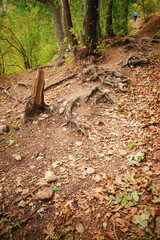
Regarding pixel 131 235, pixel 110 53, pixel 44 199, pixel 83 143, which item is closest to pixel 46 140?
pixel 83 143

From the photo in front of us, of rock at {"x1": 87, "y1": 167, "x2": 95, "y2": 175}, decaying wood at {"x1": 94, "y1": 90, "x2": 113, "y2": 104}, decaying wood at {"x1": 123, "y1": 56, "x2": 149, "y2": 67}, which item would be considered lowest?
rock at {"x1": 87, "y1": 167, "x2": 95, "y2": 175}

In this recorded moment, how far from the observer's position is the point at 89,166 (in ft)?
8.55

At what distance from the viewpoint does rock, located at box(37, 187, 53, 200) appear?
6.72 feet

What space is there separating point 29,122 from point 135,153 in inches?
130

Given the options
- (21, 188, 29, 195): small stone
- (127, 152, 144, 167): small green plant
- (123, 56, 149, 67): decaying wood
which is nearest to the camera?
(21, 188, 29, 195): small stone

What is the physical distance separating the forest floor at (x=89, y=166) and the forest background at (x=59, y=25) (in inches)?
103

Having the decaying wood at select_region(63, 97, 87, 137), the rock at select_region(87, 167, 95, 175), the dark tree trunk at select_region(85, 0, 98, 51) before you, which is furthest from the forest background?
the rock at select_region(87, 167, 95, 175)

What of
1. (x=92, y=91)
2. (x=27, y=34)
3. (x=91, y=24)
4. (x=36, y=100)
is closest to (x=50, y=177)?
(x=36, y=100)

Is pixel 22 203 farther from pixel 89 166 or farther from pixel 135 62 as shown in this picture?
pixel 135 62

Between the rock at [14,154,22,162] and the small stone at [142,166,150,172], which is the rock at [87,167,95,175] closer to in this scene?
the small stone at [142,166,150,172]

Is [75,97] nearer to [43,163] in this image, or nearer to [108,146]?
[108,146]

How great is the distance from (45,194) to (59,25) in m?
10.5

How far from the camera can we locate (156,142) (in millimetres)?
2713

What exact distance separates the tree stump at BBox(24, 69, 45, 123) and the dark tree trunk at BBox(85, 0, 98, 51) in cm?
403
